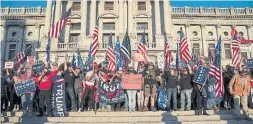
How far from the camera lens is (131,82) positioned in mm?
11617

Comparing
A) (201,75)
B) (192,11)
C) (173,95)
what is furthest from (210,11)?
(173,95)

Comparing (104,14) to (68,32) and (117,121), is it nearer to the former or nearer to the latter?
(68,32)

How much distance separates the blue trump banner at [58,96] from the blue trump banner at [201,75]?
15.6ft

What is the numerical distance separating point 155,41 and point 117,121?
2558 cm

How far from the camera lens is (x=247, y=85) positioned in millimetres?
10273

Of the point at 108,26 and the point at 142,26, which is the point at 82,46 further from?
the point at 142,26

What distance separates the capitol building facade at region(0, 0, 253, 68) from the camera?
34750 mm

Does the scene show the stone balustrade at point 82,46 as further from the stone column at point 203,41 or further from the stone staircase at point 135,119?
the stone staircase at point 135,119

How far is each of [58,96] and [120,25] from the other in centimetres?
2604

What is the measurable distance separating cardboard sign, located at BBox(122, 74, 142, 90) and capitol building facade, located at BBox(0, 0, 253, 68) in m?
21.1

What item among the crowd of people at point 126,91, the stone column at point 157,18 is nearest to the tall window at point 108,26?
the stone column at point 157,18

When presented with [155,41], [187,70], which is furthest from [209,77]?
[155,41]

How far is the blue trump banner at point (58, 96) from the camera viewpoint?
10656 mm

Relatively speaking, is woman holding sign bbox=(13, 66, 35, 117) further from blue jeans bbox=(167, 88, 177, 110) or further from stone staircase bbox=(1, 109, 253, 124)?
blue jeans bbox=(167, 88, 177, 110)
